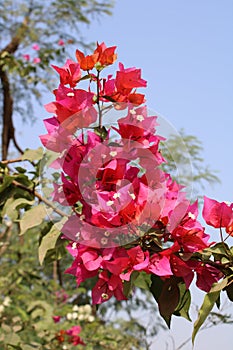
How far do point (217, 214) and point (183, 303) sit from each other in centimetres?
11

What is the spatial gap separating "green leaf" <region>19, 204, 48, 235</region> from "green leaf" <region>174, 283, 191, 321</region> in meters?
0.44

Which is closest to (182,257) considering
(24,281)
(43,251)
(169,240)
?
(169,240)

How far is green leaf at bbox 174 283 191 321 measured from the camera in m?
0.62

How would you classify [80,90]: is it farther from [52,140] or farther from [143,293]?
[143,293]

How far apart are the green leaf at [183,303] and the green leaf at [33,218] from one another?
44 cm

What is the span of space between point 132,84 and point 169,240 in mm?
181

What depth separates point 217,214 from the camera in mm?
618

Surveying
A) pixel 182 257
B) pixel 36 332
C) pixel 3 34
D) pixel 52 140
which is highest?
pixel 3 34

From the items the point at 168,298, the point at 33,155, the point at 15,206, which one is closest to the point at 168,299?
the point at 168,298

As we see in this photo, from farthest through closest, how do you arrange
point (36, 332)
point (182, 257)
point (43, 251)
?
1. point (36, 332)
2. point (43, 251)
3. point (182, 257)

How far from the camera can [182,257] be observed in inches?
22.7

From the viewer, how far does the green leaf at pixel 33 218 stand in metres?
1.03

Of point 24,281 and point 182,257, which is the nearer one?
point 182,257

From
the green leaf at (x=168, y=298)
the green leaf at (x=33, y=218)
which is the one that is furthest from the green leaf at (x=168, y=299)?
the green leaf at (x=33, y=218)
